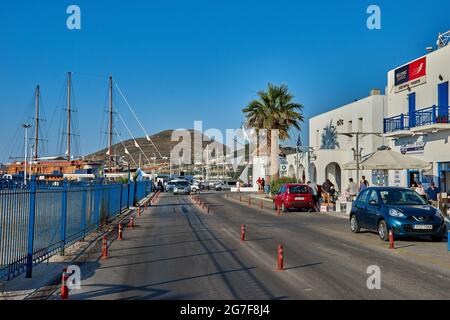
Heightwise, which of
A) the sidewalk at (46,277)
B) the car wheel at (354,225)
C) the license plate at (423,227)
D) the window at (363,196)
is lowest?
the sidewalk at (46,277)

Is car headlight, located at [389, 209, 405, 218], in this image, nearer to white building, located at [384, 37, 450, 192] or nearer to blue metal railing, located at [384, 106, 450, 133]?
white building, located at [384, 37, 450, 192]

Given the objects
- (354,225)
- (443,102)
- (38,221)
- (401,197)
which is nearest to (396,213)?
(401,197)

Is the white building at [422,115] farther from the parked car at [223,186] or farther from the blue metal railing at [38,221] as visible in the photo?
the parked car at [223,186]

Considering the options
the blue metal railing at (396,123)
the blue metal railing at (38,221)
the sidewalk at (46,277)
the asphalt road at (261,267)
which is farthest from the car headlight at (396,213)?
the blue metal railing at (396,123)

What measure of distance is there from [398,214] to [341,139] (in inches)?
1223

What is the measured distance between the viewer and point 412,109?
3141 cm

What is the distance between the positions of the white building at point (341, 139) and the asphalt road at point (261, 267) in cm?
2037

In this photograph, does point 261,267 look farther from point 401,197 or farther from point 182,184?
point 182,184

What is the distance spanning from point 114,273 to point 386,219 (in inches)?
342

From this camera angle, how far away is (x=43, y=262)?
12039 mm

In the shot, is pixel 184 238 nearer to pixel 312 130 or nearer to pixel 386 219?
pixel 386 219

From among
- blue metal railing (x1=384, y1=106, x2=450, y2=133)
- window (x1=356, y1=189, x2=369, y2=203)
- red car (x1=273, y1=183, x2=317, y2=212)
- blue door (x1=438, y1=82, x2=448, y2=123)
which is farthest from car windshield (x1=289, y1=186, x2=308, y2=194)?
window (x1=356, y1=189, x2=369, y2=203)

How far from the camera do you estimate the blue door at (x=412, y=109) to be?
30.5m
